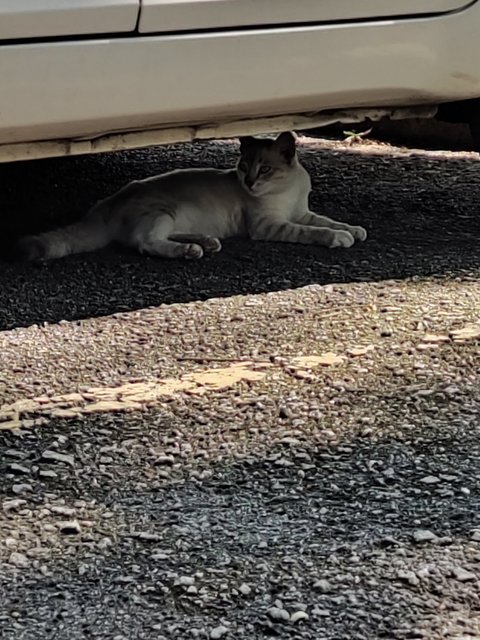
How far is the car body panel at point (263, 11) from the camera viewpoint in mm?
3055

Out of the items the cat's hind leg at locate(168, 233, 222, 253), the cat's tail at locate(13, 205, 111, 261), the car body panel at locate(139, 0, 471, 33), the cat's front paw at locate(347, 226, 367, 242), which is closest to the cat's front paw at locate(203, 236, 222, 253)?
the cat's hind leg at locate(168, 233, 222, 253)

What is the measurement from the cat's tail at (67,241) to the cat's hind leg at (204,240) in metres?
0.23

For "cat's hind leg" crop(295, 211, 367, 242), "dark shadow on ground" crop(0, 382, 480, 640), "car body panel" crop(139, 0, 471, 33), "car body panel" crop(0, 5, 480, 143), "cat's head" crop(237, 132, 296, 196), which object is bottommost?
"cat's hind leg" crop(295, 211, 367, 242)

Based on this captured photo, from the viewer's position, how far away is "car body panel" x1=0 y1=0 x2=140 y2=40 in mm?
2883

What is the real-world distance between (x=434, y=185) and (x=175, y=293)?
1.60m

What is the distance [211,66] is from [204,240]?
29.2 inches

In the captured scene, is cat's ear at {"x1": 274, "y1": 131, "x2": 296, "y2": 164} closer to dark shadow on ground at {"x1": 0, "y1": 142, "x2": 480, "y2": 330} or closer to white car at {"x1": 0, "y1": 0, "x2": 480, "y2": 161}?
dark shadow on ground at {"x1": 0, "y1": 142, "x2": 480, "y2": 330}

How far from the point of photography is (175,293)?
10.8ft

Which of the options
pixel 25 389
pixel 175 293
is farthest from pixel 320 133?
pixel 25 389

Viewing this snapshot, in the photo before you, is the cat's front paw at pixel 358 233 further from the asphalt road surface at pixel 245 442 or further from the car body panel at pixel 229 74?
the car body panel at pixel 229 74

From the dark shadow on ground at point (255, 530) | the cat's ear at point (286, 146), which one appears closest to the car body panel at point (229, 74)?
the cat's ear at point (286, 146)

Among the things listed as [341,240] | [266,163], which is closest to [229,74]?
[341,240]

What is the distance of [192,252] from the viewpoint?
11.9 ft

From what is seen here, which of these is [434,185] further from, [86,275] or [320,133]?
[86,275]
